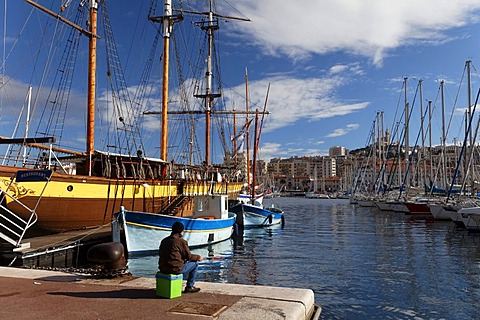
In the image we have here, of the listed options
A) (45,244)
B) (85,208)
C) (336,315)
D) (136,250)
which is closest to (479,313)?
(336,315)

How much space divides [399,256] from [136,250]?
14691 millimetres

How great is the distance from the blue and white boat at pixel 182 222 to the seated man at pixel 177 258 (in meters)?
11.7

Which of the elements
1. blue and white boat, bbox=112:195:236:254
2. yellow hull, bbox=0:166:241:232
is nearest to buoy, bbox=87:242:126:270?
blue and white boat, bbox=112:195:236:254

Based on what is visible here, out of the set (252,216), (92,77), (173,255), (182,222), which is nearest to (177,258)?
(173,255)

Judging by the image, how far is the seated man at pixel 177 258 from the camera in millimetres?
8695

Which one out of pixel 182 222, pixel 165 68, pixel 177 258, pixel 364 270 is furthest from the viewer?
pixel 165 68

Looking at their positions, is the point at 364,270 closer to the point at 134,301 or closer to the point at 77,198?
the point at 134,301

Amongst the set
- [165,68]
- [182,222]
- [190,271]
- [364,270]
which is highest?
[165,68]

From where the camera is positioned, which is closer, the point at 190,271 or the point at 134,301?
the point at 134,301

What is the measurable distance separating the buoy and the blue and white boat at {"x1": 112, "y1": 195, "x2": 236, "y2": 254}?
9712 mm

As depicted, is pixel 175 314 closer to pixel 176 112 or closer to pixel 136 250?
pixel 136 250

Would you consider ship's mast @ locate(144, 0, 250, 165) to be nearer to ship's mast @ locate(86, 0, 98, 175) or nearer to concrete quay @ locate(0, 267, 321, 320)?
ship's mast @ locate(86, 0, 98, 175)

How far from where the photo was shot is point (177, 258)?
28.8 ft

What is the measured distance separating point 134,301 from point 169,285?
749mm
